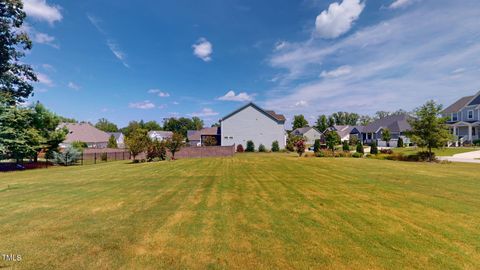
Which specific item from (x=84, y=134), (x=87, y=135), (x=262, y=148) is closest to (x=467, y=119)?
(x=262, y=148)

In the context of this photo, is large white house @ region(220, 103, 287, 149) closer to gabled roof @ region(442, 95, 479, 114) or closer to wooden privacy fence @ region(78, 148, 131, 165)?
wooden privacy fence @ region(78, 148, 131, 165)

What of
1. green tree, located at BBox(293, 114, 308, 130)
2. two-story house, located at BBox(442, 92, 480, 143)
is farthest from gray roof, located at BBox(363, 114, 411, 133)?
green tree, located at BBox(293, 114, 308, 130)

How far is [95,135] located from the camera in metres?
50.2

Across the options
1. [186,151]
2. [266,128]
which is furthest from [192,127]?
[186,151]

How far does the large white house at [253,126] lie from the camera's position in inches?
1491

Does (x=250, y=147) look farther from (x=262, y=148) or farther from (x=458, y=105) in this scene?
(x=458, y=105)

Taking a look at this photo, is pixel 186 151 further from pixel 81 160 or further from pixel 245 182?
pixel 245 182

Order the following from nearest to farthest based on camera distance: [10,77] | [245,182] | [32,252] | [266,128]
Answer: [32,252] < [245,182] < [10,77] < [266,128]

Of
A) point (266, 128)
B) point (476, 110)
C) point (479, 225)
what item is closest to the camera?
point (479, 225)

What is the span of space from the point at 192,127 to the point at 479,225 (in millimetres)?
104223

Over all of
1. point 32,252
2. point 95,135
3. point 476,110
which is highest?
point 476,110

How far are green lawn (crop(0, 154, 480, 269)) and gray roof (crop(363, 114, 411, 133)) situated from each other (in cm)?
4023

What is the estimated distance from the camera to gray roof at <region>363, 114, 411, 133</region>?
42.8 metres

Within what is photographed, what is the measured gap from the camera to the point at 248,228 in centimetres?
516
